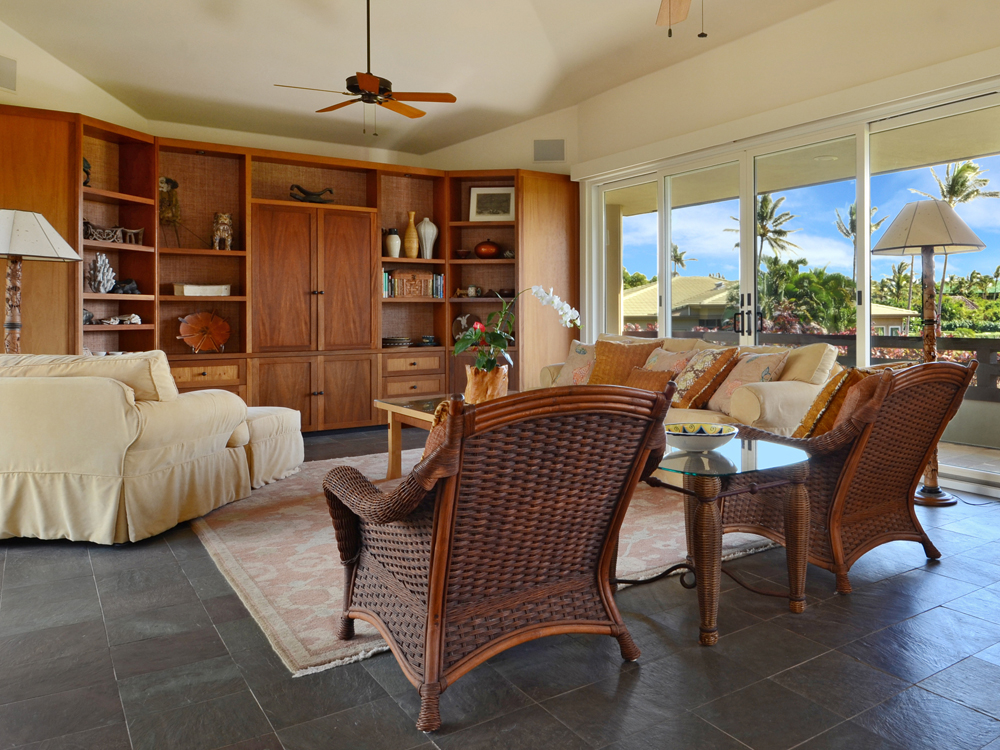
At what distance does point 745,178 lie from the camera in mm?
5199

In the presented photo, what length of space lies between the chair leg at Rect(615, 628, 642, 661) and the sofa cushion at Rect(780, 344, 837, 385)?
2221 millimetres

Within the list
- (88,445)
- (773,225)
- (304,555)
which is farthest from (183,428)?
(773,225)

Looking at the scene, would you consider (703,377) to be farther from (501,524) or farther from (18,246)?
(18,246)

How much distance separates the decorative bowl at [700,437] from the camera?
2400mm

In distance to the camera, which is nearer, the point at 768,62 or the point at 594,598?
the point at 594,598

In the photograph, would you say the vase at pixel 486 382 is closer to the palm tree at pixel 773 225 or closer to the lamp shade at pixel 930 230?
the lamp shade at pixel 930 230

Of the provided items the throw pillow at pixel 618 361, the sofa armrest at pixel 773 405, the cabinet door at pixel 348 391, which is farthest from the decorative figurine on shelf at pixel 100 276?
the sofa armrest at pixel 773 405

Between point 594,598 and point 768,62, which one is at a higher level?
point 768,62

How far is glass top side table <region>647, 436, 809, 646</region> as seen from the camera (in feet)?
6.93

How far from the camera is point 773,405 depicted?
3.49 metres

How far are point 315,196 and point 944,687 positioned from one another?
19.3 feet

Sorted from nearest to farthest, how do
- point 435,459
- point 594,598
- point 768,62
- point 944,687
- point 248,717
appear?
point 435,459, point 248,717, point 944,687, point 594,598, point 768,62

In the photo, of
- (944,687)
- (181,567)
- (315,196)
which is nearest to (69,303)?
(315,196)

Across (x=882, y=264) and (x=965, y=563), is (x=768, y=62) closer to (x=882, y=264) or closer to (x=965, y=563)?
(x=882, y=264)
